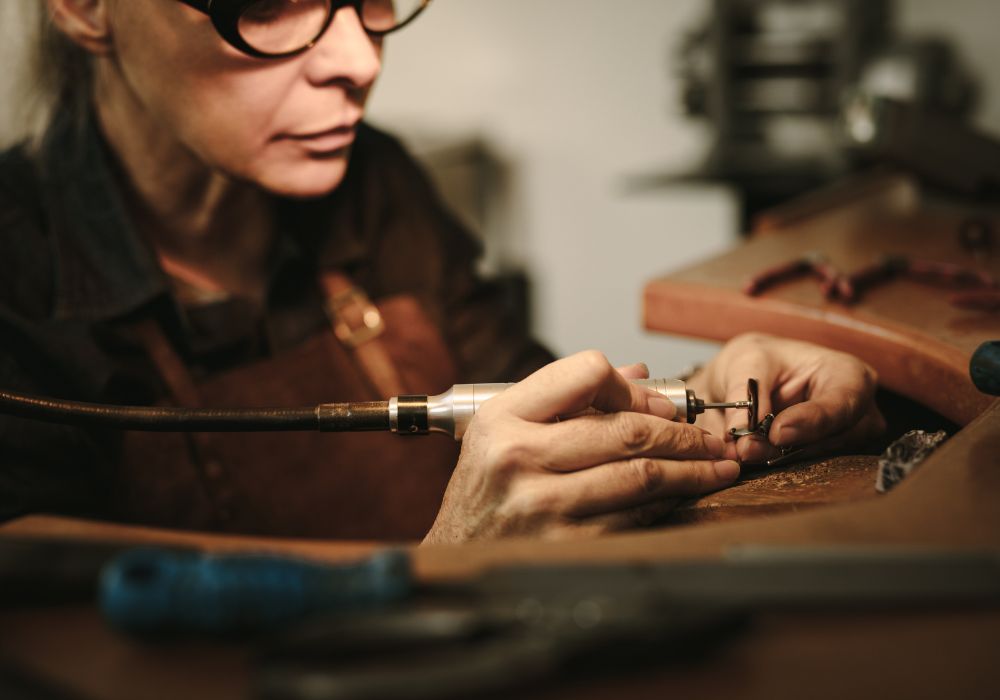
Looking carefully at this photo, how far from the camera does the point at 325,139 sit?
3.85 ft

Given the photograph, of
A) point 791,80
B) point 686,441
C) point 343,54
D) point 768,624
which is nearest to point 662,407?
point 686,441

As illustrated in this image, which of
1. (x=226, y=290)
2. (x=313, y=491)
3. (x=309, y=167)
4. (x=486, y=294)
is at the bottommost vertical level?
(x=313, y=491)

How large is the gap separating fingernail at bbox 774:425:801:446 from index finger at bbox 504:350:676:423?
0.60 ft

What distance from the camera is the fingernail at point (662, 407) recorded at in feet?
2.65

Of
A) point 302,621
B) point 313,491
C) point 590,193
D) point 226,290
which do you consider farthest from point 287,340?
point 590,193

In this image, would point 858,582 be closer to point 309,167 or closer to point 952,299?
point 952,299

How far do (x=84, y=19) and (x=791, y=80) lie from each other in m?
2.02

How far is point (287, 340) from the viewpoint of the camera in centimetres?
137

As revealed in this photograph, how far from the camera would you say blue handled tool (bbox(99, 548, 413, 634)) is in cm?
47

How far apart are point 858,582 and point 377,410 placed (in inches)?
16.9

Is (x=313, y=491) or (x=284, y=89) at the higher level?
(x=284, y=89)

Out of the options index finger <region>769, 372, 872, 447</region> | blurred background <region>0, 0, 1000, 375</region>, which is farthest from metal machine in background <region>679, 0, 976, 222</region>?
index finger <region>769, 372, 872, 447</region>

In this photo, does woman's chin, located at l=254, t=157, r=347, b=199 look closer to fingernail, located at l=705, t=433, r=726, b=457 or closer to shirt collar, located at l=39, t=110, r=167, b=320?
shirt collar, located at l=39, t=110, r=167, b=320

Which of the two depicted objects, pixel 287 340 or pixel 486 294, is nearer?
pixel 287 340
